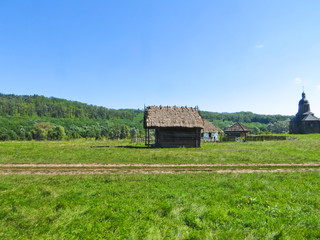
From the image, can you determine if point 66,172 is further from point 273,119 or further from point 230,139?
point 273,119

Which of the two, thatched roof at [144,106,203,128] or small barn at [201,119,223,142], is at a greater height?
thatched roof at [144,106,203,128]

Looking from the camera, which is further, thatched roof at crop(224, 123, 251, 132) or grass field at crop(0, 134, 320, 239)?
thatched roof at crop(224, 123, 251, 132)

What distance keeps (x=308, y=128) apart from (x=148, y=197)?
82.4 meters

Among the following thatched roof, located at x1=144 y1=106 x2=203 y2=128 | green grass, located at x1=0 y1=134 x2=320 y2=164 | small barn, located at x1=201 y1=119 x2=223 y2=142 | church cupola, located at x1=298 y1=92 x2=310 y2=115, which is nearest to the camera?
green grass, located at x1=0 y1=134 x2=320 y2=164

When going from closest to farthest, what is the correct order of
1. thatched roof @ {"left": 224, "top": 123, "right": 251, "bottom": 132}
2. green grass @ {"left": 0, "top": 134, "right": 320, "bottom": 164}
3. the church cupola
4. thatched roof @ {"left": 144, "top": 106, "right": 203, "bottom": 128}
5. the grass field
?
1. the grass field
2. green grass @ {"left": 0, "top": 134, "right": 320, "bottom": 164}
3. thatched roof @ {"left": 144, "top": 106, "right": 203, "bottom": 128}
4. thatched roof @ {"left": 224, "top": 123, "right": 251, "bottom": 132}
5. the church cupola

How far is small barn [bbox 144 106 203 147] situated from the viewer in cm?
2813

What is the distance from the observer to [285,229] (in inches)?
181

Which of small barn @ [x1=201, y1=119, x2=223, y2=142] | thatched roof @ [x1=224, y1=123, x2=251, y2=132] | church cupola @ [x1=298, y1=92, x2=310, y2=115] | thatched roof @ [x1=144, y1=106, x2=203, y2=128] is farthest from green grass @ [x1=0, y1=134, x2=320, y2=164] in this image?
church cupola @ [x1=298, y1=92, x2=310, y2=115]

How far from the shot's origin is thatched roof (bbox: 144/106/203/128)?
92.1 feet

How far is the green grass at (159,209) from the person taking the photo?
4395 mm

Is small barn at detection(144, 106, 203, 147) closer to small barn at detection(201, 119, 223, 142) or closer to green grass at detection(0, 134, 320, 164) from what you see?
green grass at detection(0, 134, 320, 164)

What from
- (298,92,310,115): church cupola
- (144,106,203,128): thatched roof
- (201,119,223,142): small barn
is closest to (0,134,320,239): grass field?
(144,106,203,128): thatched roof

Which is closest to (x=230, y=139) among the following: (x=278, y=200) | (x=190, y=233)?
(x=278, y=200)

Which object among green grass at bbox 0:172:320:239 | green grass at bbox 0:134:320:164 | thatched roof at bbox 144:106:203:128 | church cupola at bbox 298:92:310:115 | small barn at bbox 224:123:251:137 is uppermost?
church cupola at bbox 298:92:310:115
